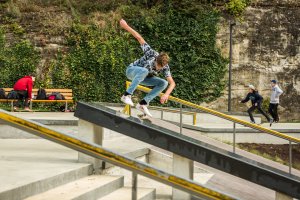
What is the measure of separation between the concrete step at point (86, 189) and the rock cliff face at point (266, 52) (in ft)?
59.7

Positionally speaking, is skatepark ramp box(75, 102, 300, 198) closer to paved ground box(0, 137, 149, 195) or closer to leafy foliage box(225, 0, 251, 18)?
paved ground box(0, 137, 149, 195)

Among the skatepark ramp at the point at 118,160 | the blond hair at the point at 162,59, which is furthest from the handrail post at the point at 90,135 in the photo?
the skatepark ramp at the point at 118,160

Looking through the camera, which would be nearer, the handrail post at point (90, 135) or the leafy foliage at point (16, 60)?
the handrail post at point (90, 135)

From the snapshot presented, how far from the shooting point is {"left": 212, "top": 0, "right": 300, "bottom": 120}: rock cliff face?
82.5 ft

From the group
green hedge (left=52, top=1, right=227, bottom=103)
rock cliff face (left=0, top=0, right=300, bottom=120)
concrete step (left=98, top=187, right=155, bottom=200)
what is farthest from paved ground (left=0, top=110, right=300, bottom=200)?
rock cliff face (left=0, top=0, right=300, bottom=120)

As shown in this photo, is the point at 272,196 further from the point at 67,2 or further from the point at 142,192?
the point at 67,2

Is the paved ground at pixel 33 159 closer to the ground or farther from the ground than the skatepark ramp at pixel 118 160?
closer to the ground

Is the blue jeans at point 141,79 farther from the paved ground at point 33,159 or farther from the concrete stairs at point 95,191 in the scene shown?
the concrete stairs at point 95,191

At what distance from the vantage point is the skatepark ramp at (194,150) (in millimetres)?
7262

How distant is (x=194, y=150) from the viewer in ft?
24.2

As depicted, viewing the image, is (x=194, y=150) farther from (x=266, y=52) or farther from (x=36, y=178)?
(x=266, y=52)

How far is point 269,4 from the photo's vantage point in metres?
25.9

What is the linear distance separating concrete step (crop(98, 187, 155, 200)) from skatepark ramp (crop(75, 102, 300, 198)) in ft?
2.05

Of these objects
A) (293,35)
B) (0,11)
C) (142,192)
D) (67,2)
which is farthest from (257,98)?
(142,192)
